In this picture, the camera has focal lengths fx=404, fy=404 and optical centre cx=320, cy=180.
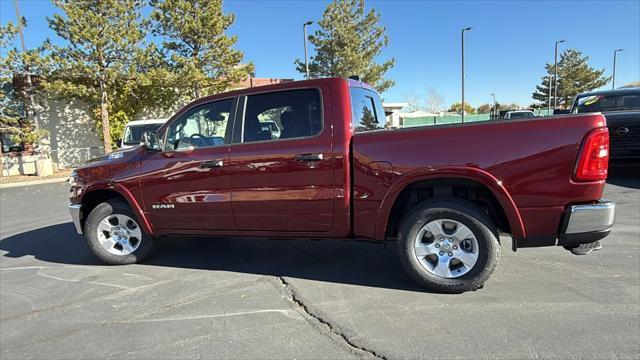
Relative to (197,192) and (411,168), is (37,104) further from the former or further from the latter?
(411,168)

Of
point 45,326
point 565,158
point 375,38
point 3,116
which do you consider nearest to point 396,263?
point 565,158

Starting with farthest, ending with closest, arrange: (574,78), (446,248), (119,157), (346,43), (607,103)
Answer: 1. (574,78)
2. (346,43)
3. (607,103)
4. (119,157)
5. (446,248)

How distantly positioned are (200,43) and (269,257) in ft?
60.1

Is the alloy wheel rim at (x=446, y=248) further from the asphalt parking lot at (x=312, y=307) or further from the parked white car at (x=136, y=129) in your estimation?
the parked white car at (x=136, y=129)

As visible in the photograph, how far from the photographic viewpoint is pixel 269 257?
486 cm

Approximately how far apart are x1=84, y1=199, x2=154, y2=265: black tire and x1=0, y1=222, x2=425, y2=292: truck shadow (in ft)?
0.60

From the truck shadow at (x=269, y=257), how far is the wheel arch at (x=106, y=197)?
0.60 m

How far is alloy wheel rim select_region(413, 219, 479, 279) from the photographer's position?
351 centimetres

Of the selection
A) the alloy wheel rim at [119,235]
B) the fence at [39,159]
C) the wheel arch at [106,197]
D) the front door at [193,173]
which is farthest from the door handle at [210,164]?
the fence at [39,159]

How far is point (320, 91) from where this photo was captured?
3916mm

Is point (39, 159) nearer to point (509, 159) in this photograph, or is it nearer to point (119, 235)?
point (119, 235)

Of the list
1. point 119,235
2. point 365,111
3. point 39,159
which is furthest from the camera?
point 39,159

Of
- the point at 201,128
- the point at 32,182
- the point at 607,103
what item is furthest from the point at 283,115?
the point at 32,182

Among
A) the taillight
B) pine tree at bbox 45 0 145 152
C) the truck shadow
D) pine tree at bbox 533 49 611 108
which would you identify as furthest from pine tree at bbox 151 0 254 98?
pine tree at bbox 533 49 611 108
